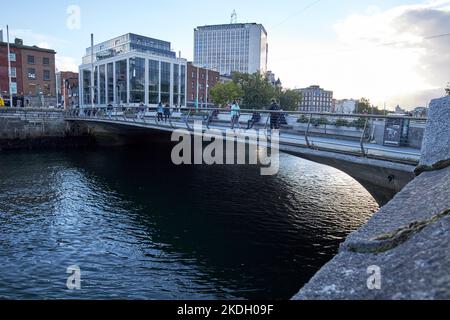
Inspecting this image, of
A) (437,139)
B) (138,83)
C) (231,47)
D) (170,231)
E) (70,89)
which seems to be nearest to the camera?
(437,139)

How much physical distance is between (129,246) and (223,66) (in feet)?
356

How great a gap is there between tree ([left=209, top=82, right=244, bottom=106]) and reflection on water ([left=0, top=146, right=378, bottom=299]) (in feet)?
→ 136

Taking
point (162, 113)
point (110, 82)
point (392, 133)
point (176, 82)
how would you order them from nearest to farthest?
point (392, 133), point (162, 113), point (110, 82), point (176, 82)

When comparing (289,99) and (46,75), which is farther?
(289,99)

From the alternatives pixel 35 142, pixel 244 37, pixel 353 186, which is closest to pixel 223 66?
pixel 244 37

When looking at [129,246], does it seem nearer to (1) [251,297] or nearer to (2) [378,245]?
(1) [251,297]

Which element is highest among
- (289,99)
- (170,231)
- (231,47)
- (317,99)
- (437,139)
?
(231,47)

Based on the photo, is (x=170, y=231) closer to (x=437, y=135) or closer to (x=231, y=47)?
(x=437, y=135)

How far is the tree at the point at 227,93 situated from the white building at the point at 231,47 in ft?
132

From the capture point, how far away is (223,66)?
115625 millimetres

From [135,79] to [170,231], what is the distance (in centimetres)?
5670

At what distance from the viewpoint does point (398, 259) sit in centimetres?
307

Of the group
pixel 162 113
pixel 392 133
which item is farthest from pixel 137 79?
pixel 392 133

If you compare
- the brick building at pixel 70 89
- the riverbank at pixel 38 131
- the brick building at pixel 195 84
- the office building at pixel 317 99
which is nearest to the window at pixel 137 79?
the brick building at pixel 195 84
